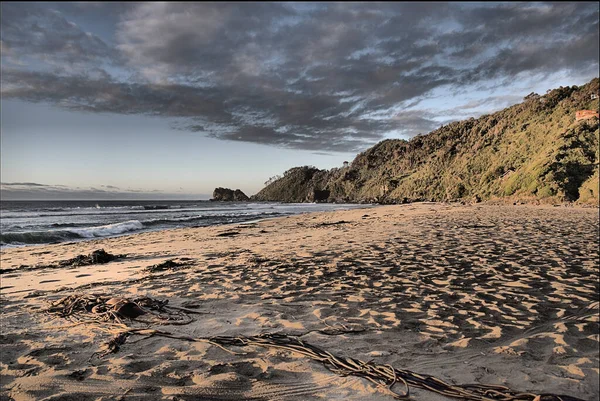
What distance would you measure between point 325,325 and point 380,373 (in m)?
1.37

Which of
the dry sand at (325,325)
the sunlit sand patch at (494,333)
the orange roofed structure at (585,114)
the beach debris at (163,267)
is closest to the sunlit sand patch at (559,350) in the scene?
the dry sand at (325,325)

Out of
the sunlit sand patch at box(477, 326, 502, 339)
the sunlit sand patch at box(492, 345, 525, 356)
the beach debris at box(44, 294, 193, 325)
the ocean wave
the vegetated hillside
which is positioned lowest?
the ocean wave

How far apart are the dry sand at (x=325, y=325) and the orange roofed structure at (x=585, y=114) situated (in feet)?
167

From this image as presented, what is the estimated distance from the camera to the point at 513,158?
55.9 metres

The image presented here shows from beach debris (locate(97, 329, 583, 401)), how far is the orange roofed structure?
193ft

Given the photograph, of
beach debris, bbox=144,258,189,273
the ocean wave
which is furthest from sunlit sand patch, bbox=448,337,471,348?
the ocean wave

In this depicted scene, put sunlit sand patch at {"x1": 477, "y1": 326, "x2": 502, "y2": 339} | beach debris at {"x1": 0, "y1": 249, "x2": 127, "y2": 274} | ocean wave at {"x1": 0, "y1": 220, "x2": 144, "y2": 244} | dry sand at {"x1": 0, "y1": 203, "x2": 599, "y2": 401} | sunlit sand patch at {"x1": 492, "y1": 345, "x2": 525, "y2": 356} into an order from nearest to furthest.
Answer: dry sand at {"x1": 0, "y1": 203, "x2": 599, "y2": 401}, sunlit sand patch at {"x1": 492, "y1": 345, "x2": 525, "y2": 356}, sunlit sand patch at {"x1": 477, "y1": 326, "x2": 502, "y2": 339}, beach debris at {"x1": 0, "y1": 249, "x2": 127, "y2": 274}, ocean wave at {"x1": 0, "y1": 220, "x2": 144, "y2": 244}

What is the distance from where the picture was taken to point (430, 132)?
11888 cm

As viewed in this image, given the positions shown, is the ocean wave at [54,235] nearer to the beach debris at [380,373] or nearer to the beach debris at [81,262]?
the beach debris at [81,262]

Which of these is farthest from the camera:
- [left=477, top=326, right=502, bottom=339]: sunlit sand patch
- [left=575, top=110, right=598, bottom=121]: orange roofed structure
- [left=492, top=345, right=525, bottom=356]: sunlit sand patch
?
[left=575, top=110, right=598, bottom=121]: orange roofed structure

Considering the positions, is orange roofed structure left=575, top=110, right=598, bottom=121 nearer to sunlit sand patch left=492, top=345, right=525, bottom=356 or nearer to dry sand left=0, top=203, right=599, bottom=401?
dry sand left=0, top=203, right=599, bottom=401

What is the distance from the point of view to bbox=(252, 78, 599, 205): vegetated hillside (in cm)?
3809

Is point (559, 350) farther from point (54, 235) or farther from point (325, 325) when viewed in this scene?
point (54, 235)

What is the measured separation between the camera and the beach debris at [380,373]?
2953 mm
